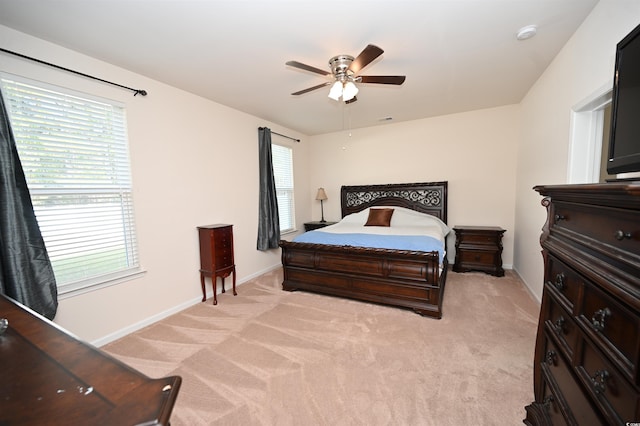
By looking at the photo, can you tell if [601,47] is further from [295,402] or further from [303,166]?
[303,166]

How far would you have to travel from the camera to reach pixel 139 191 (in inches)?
102

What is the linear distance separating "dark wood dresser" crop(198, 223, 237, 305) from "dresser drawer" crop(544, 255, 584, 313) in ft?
9.77

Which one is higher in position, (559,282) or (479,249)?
(559,282)

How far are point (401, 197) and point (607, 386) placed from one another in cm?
393

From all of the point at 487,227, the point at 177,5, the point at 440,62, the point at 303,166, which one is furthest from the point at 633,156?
the point at 303,166

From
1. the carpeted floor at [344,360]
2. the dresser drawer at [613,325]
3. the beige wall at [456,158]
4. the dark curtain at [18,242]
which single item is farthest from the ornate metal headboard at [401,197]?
the dark curtain at [18,242]

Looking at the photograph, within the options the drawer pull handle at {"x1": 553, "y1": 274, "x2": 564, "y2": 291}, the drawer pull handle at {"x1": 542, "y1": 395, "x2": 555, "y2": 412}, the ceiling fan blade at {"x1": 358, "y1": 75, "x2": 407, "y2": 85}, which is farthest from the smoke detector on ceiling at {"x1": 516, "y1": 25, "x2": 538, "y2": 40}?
the drawer pull handle at {"x1": 542, "y1": 395, "x2": 555, "y2": 412}

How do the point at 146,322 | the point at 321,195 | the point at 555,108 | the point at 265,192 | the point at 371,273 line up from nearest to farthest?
the point at 555,108
the point at 146,322
the point at 371,273
the point at 265,192
the point at 321,195

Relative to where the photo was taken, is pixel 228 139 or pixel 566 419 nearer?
pixel 566 419

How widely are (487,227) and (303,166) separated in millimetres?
3470

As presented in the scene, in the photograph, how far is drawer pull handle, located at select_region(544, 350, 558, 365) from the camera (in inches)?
44.4

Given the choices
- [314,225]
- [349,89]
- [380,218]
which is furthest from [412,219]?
[349,89]

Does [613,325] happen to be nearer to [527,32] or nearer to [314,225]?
[527,32]

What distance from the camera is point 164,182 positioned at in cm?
281
